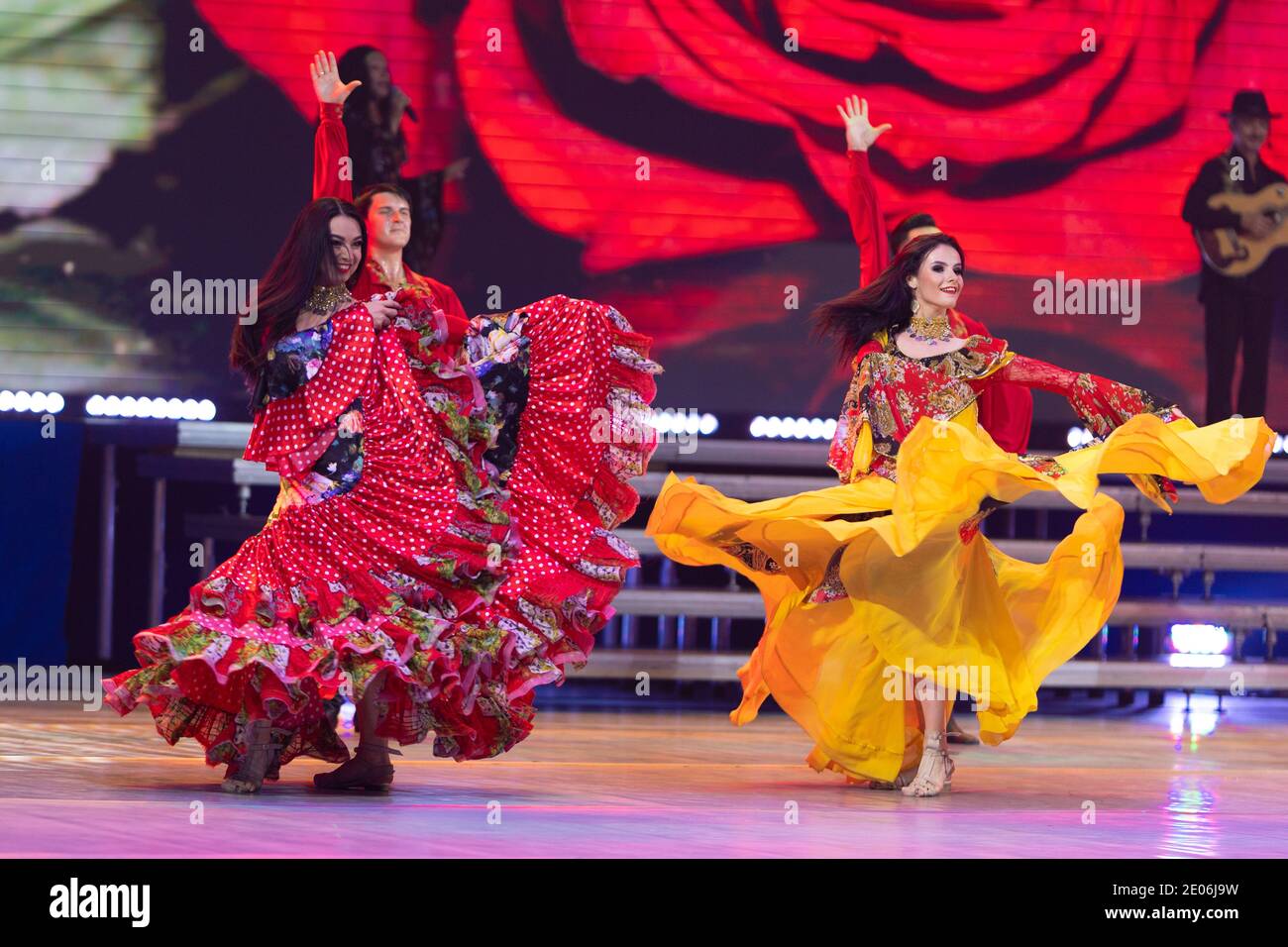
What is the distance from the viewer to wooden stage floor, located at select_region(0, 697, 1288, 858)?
354 cm

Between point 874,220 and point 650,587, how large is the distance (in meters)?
2.22

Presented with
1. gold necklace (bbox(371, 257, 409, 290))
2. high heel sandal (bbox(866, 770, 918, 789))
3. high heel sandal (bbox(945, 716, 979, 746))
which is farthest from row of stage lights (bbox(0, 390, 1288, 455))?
high heel sandal (bbox(866, 770, 918, 789))

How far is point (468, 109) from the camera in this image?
755cm

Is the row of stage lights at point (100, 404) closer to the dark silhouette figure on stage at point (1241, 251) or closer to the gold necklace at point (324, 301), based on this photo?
the gold necklace at point (324, 301)

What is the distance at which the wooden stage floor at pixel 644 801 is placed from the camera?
354cm

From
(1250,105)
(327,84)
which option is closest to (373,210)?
(327,84)

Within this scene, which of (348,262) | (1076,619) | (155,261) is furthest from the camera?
(155,261)

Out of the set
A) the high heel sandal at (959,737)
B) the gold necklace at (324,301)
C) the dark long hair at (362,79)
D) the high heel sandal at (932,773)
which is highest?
the dark long hair at (362,79)

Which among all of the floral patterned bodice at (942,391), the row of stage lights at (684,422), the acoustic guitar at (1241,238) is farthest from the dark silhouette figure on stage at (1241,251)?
the floral patterned bodice at (942,391)

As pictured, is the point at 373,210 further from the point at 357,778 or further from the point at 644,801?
the point at 644,801

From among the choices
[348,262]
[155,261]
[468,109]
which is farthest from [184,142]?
[348,262]

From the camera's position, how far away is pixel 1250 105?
320 inches

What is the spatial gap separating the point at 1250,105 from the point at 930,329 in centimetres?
366
